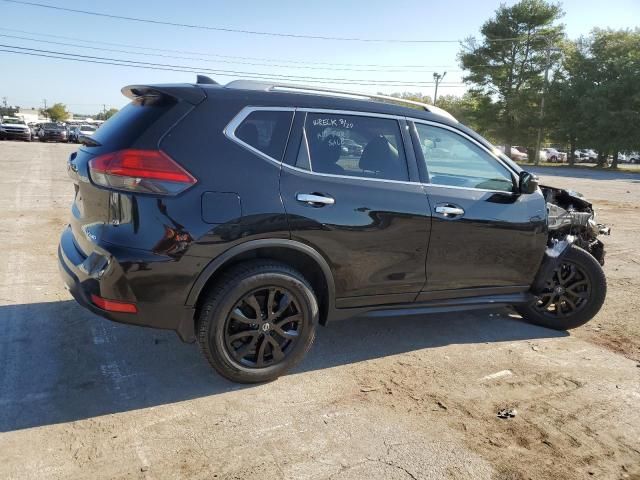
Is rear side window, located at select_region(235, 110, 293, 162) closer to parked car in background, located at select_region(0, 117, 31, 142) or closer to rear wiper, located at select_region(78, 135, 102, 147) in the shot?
rear wiper, located at select_region(78, 135, 102, 147)

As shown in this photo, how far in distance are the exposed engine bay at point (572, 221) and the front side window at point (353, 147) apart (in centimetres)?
166

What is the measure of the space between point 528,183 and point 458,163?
58 cm

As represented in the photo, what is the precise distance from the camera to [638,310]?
5.14 m

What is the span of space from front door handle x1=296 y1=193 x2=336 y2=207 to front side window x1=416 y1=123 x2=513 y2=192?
0.89 metres

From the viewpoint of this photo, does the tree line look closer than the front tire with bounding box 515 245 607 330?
No

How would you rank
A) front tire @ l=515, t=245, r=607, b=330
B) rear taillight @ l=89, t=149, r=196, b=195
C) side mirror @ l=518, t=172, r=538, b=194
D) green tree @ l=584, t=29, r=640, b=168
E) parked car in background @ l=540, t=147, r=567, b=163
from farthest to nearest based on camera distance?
parked car in background @ l=540, t=147, r=567, b=163 → green tree @ l=584, t=29, r=640, b=168 → front tire @ l=515, t=245, r=607, b=330 → side mirror @ l=518, t=172, r=538, b=194 → rear taillight @ l=89, t=149, r=196, b=195

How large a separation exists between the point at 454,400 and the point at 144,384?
77.8 inches

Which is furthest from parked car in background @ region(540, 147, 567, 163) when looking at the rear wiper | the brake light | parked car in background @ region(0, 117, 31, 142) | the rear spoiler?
the brake light

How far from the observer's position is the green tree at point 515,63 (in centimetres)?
4472

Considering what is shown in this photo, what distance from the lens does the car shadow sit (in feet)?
9.87

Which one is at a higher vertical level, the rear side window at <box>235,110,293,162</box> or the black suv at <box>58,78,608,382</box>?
the rear side window at <box>235,110,293,162</box>

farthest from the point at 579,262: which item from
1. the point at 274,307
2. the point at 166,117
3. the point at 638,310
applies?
the point at 166,117

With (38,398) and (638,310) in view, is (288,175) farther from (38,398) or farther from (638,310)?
(638,310)

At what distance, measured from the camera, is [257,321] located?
3254 mm
